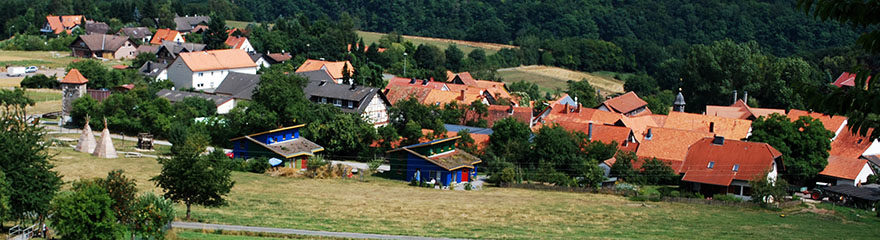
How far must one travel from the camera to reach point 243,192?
40.6 metres

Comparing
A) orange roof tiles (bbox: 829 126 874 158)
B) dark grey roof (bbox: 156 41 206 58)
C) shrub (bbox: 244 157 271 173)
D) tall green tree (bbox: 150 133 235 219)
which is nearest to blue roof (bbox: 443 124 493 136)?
shrub (bbox: 244 157 271 173)

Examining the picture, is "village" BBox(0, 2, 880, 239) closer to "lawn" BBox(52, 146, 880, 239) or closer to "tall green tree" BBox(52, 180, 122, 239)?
"tall green tree" BBox(52, 180, 122, 239)

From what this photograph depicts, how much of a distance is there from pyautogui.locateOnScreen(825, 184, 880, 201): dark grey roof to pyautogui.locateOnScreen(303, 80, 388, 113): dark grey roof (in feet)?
95.6

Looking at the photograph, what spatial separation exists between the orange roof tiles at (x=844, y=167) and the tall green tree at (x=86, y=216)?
39.5m

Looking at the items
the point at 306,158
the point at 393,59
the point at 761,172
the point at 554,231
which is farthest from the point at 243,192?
the point at 393,59

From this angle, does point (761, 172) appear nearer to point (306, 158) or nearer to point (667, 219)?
point (667, 219)

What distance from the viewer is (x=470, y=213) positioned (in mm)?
37938

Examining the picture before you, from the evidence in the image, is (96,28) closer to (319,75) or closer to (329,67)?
(329,67)

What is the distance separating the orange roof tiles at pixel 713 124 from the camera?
5994 cm

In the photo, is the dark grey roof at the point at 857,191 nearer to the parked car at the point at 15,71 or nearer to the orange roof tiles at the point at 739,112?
the orange roof tiles at the point at 739,112

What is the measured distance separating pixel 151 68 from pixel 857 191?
54534 mm

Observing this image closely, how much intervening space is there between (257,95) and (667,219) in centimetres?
2867

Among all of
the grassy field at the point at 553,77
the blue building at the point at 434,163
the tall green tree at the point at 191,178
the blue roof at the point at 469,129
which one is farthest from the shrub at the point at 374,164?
the grassy field at the point at 553,77

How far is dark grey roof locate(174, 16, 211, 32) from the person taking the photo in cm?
11443
